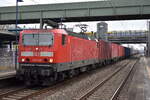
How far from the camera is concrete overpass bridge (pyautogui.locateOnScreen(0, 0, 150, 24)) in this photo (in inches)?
997

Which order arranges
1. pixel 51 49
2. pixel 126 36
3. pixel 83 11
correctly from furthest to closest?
pixel 126 36
pixel 83 11
pixel 51 49

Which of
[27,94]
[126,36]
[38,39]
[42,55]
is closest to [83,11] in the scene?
[38,39]

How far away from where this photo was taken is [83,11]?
27047 mm

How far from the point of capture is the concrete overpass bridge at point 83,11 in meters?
25.3

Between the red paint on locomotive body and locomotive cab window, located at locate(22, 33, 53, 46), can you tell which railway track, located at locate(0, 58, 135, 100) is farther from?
locomotive cab window, located at locate(22, 33, 53, 46)

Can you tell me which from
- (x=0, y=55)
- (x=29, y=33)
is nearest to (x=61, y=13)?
(x=0, y=55)

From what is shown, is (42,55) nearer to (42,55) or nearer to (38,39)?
(42,55)

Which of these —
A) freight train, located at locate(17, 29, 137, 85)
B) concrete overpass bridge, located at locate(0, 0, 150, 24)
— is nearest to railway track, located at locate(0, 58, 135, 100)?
freight train, located at locate(17, 29, 137, 85)

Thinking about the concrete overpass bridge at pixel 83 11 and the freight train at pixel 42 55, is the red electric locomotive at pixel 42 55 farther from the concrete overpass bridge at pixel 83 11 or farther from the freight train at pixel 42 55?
the concrete overpass bridge at pixel 83 11

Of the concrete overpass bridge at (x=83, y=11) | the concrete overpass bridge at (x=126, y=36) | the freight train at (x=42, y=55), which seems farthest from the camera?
the concrete overpass bridge at (x=126, y=36)

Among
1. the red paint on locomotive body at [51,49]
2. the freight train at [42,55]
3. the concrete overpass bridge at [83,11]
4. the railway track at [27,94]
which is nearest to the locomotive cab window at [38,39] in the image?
the freight train at [42,55]

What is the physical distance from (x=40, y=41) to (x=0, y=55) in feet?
31.1

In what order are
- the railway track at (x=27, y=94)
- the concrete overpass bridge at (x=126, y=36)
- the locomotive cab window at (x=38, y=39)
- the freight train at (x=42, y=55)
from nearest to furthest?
the railway track at (x=27, y=94), the freight train at (x=42, y=55), the locomotive cab window at (x=38, y=39), the concrete overpass bridge at (x=126, y=36)

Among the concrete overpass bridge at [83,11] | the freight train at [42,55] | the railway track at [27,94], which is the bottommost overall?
the railway track at [27,94]
